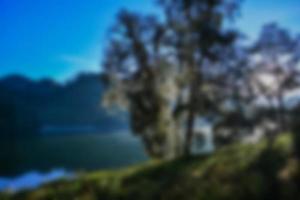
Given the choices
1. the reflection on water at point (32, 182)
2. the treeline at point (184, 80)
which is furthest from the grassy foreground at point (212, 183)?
the treeline at point (184, 80)

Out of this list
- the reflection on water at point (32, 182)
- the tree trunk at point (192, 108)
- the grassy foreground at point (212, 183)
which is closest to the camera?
the grassy foreground at point (212, 183)

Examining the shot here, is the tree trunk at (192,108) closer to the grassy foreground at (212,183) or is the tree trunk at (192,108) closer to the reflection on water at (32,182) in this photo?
the reflection on water at (32,182)

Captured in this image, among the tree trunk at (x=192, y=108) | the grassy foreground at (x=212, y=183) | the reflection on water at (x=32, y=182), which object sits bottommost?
the grassy foreground at (x=212, y=183)

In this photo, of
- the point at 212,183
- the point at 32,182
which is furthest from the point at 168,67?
the point at 212,183

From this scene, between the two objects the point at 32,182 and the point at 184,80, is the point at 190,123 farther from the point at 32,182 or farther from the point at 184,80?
the point at 32,182

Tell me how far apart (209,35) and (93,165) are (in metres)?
47.5

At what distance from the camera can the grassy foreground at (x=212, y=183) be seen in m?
6.59

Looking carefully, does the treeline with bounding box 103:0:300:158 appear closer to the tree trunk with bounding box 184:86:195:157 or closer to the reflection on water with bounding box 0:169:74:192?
the tree trunk with bounding box 184:86:195:157

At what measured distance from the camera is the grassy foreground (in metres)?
6.59

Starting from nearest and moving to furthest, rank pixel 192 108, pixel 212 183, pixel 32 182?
pixel 212 183 < pixel 32 182 < pixel 192 108

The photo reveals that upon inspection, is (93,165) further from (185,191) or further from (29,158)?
(185,191)

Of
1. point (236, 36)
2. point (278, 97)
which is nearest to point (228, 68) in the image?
point (236, 36)

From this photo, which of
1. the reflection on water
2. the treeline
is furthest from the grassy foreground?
the treeline

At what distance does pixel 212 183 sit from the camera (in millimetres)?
7207
